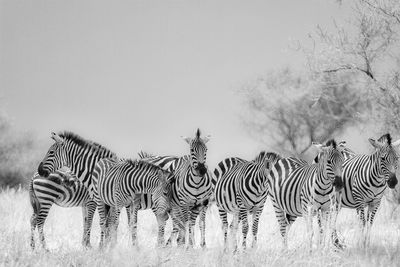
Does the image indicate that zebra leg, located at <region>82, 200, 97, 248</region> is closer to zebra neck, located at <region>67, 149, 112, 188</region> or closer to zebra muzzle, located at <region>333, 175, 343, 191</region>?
zebra neck, located at <region>67, 149, 112, 188</region>

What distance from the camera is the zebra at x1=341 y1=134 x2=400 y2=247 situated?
880 cm

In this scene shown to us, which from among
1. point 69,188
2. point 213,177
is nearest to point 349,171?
point 213,177

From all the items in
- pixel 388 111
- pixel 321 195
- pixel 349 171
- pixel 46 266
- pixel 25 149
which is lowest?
pixel 46 266

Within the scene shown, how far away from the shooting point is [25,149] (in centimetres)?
2455

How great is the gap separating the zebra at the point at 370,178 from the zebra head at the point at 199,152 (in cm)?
230

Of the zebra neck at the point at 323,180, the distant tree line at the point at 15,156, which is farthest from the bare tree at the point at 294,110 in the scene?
the zebra neck at the point at 323,180

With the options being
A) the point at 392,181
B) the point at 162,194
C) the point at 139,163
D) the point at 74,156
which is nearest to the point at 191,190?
the point at 162,194

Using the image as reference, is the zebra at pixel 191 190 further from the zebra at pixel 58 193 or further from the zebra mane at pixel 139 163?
the zebra at pixel 58 193

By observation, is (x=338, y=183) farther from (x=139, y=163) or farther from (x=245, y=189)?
(x=139, y=163)

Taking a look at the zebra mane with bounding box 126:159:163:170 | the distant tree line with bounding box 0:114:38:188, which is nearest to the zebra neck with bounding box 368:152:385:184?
the zebra mane with bounding box 126:159:163:170

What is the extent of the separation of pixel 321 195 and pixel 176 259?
223 cm

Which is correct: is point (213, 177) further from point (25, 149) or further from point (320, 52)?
point (25, 149)

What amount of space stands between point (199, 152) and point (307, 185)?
1624 mm

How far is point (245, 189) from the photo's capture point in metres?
9.23
